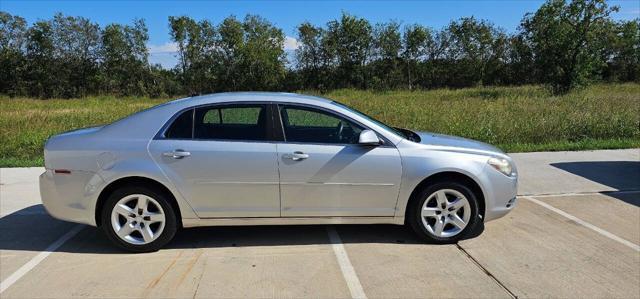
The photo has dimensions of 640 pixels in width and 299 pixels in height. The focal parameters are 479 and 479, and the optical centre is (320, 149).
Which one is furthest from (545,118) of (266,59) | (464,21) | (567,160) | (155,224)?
(464,21)

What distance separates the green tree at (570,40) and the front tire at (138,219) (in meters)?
29.9

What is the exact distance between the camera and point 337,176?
15.3 ft

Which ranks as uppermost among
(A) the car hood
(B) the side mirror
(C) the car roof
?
(C) the car roof

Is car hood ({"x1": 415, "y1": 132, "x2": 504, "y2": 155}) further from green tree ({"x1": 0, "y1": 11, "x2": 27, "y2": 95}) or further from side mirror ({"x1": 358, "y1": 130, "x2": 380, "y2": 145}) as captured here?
green tree ({"x1": 0, "y1": 11, "x2": 27, "y2": 95})

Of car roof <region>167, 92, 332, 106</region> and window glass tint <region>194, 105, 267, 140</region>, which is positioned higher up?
car roof <region>167, 92, 332, 106</region>

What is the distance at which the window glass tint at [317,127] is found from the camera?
4.80 m

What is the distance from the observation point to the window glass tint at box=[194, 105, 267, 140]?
15.6 ft

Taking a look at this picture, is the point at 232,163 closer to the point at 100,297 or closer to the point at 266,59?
the point at 100,297

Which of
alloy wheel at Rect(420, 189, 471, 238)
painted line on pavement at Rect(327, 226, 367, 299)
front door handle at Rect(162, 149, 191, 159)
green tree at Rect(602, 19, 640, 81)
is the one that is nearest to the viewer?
painted line on pavement at Rect(327, 226, 367, 299)

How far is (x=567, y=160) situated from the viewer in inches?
352

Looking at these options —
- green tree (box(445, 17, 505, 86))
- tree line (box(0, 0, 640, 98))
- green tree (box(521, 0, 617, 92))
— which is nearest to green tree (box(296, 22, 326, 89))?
tree line (box(0, 0, 640, 98))

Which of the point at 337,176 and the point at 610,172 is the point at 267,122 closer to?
the point at 337,176

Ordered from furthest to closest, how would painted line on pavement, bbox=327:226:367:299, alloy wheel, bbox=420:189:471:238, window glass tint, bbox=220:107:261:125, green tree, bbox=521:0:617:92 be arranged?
green tree, bbox=521:0:617:92, window glass tint, bbox=220:107:261:125, alloy wheel, bbox=420:189:471:238, painted line on pavement, bbox=327:226:367:299

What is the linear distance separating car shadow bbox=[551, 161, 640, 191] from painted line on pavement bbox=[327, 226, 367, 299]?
4.61 m
